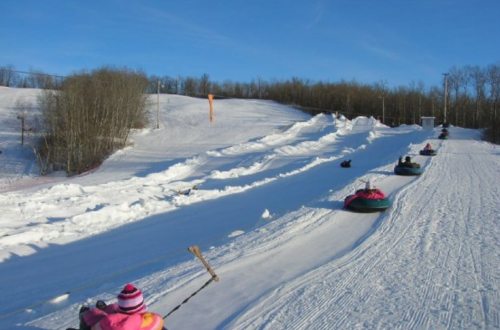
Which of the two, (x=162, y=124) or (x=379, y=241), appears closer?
(x=379, y=241)

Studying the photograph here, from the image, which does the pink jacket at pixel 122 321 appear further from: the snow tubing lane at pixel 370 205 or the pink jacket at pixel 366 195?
the pink jacket at pixel 366 195

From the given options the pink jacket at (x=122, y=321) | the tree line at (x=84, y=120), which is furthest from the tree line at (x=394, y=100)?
the pink jacket at (x=122, y=321)

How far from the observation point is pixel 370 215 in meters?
9.90

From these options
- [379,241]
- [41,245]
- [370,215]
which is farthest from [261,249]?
[41,245]

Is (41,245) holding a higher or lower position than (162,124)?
lower

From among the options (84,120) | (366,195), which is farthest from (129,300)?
(84,120)

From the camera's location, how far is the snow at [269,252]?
4.90m

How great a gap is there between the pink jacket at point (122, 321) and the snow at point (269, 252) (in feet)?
2.96

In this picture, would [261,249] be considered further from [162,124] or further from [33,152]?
[162,124]

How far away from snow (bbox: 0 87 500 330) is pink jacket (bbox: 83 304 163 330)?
90 centimetres

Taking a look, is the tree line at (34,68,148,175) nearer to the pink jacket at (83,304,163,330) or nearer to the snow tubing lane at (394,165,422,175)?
the snow tubing lane at (394,165,422,175)

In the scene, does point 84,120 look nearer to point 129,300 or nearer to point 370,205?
point 370,205

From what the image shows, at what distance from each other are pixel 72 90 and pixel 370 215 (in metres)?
32.8

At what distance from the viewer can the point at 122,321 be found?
3539 mm
